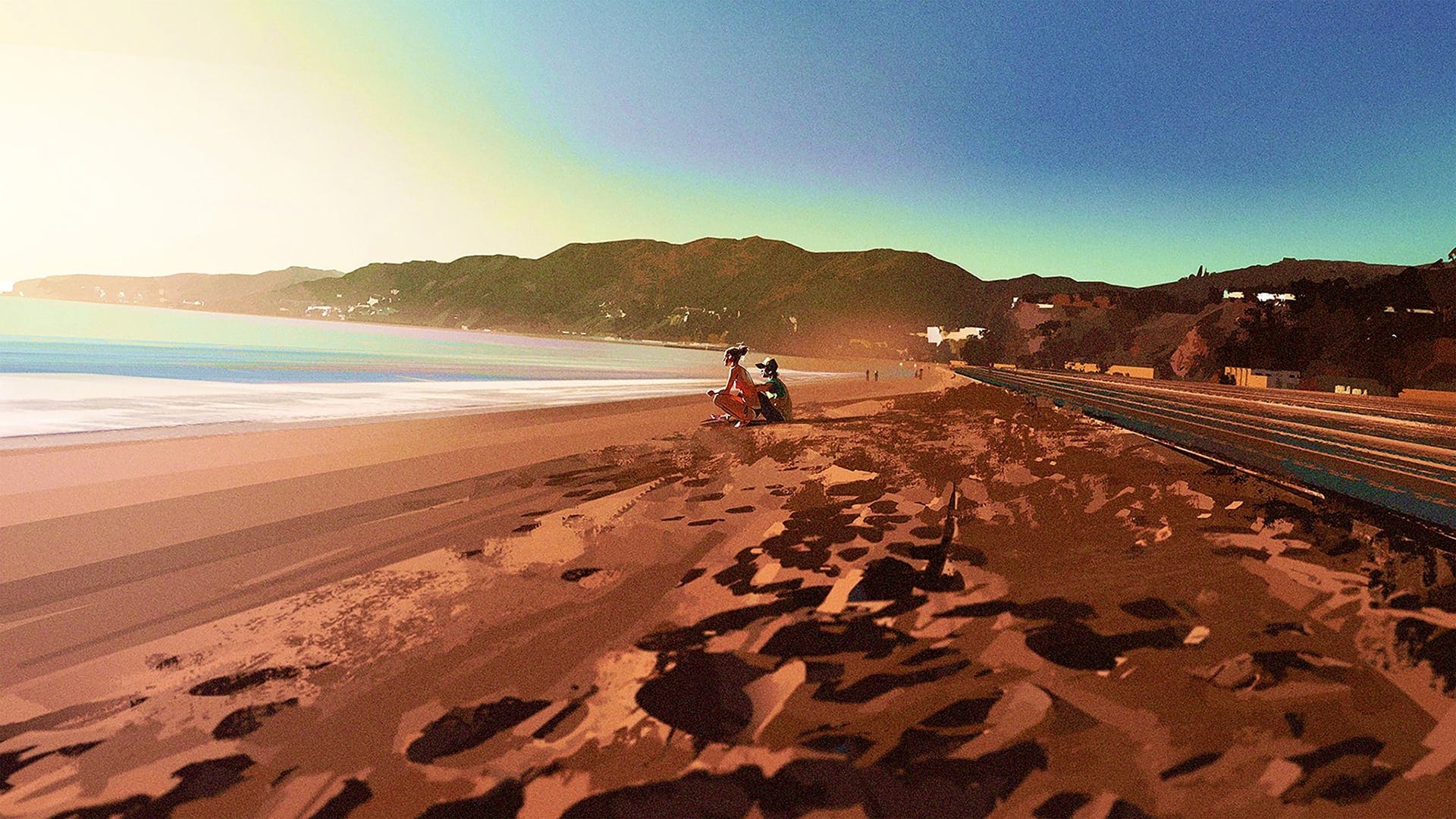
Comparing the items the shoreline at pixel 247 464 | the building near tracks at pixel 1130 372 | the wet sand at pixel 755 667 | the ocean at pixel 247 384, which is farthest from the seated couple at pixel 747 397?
the building near tracks at pixel 1130 372

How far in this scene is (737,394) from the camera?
16.1 m

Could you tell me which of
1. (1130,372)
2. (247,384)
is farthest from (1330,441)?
(1130,372)

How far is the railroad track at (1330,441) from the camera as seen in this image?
7.14 m

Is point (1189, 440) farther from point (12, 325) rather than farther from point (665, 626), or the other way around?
point (12, 325)

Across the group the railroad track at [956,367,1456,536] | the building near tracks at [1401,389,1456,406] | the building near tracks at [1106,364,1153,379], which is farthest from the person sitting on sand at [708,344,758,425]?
the building near tracks at [1106,364,1153,379]

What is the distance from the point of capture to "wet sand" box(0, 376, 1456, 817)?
232 cm

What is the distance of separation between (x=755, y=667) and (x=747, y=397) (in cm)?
1307

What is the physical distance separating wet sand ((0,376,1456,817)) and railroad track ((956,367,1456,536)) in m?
1.04

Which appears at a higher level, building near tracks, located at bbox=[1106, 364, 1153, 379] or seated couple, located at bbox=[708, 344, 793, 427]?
seated couple, located at bbox=[708, 344, 793, 427]

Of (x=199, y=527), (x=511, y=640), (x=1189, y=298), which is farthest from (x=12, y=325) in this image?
(x=1189, y=298)

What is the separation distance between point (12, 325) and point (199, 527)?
3497 inches

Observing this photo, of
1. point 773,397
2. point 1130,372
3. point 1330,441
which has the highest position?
point 773,397

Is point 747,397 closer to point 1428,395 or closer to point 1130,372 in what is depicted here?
point 1428,395

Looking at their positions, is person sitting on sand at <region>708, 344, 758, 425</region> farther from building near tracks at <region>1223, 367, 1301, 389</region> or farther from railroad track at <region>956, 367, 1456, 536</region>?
building near tracks at <region>1223, 367, 1301, 389</region>
